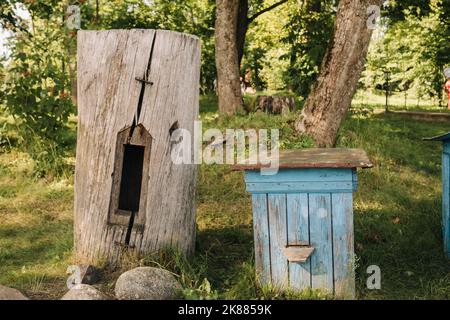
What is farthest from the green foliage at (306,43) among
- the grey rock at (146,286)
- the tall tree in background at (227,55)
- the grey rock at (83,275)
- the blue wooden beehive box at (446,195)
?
the grey rock at (146,286)

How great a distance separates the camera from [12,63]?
8.26 meters

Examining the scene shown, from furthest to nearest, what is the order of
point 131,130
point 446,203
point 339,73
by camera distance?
point 339,73
point 446,203
point 131,130

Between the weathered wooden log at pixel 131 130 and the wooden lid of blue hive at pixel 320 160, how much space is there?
3.03 feet

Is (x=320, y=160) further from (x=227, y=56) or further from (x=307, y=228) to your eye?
(x=227, y=56)

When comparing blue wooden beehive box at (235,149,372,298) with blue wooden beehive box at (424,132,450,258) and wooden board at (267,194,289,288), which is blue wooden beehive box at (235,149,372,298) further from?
blue wooden beehive box at (424,132,450,258)

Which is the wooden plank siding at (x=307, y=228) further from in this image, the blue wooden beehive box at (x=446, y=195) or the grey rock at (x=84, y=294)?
the blue wooden beehive box at (x=446, y=195)

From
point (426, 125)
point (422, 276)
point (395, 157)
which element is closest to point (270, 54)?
point (426, 125)

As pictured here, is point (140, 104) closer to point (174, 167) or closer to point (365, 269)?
point (174, 167)

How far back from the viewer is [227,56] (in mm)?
10305

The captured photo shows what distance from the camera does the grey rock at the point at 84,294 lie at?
399cm

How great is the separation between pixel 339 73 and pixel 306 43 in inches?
144

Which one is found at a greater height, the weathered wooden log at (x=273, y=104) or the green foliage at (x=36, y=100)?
the weathered wooden log at (x=273, y=104)

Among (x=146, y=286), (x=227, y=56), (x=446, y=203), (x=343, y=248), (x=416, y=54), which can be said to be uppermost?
(x=416, y=54)

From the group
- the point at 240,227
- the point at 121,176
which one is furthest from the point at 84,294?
the point at 240,227
